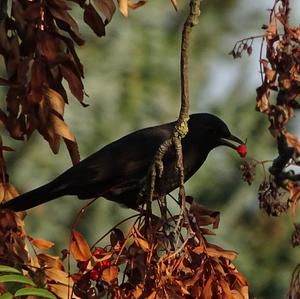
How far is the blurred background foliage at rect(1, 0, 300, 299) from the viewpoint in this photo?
6953 millimetres

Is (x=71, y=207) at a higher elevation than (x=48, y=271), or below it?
below

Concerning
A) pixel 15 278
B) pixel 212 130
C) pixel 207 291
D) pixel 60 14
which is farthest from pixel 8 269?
pixel 212 130

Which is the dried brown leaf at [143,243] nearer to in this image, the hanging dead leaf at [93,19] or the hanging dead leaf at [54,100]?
the hanging dead leaf at [54,100]

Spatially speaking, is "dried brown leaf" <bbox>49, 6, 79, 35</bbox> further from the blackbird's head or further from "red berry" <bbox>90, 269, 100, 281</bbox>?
the blackbird's head

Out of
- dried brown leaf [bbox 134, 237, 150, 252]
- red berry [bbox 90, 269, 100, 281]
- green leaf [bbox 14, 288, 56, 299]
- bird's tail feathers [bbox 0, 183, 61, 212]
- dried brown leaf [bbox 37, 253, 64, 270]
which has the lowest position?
bird's tail feathers [bbox 0, 183, 61, 212]

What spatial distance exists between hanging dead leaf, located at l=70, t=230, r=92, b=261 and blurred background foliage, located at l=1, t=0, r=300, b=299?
3949mm

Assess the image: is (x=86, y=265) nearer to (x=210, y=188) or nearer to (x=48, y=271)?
(x=48, y=271)

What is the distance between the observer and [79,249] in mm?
2805

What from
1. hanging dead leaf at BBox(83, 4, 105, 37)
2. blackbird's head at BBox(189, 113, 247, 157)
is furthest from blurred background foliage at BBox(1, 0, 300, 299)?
hanging dead leaf at BBox(83, 4, 105, 37)

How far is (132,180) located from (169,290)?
137 centimetres

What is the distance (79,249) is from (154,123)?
4.53 meters

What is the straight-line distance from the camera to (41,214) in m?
6.96

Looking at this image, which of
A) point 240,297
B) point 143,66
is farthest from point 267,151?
point 240,297

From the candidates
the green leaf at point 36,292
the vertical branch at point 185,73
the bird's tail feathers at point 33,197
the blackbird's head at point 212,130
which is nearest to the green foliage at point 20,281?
the green leaf at point 36,292
